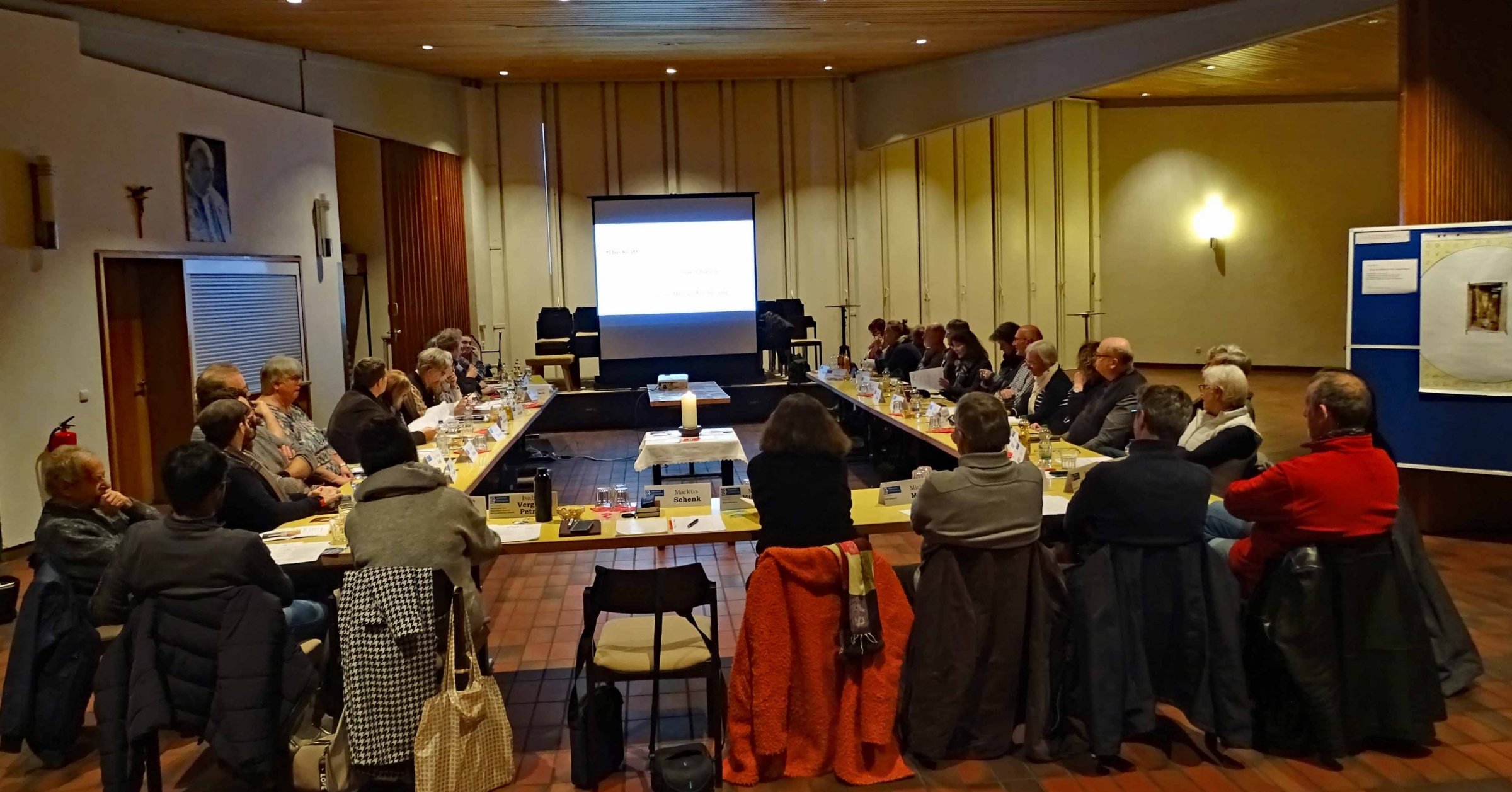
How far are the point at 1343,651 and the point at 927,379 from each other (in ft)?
17.0

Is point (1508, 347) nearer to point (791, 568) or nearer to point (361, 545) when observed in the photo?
point (791, 568)

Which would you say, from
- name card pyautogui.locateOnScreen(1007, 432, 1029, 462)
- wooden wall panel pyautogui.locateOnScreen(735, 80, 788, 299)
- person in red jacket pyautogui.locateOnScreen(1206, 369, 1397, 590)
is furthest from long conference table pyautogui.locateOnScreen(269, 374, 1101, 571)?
wooden wall panel pyautogui.locateOnScreen(735, 80, 788, 299)

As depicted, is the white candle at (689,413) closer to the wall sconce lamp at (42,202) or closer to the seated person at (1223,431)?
the seated person at (1223,431)

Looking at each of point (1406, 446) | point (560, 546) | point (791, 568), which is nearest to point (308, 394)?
point (560, 546)

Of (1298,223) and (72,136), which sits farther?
(1298,223)

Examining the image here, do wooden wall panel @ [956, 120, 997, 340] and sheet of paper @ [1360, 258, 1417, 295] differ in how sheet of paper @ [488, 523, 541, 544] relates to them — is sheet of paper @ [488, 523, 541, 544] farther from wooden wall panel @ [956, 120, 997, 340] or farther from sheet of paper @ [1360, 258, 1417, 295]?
wooden wall panel @ [956, 120, 997, 340]

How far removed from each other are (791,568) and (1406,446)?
4.45m

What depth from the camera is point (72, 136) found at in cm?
695

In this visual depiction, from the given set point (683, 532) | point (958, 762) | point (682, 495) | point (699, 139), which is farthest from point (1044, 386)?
point (699, 139)

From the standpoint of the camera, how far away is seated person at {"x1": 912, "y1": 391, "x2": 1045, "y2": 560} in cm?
327

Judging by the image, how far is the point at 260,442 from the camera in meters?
4.67

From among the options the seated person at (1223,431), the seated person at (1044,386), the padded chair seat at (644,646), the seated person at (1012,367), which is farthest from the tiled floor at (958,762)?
the seated person at (1012,367)

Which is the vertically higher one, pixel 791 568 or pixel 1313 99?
pixel 1313 99

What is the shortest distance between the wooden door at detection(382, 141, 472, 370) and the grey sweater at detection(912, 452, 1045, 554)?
9344mm
